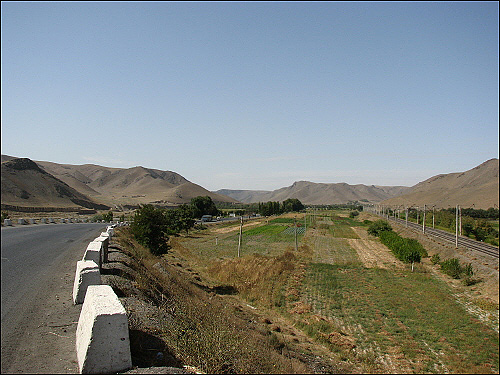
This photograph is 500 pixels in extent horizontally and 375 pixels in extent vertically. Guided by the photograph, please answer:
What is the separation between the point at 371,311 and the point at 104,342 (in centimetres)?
2080

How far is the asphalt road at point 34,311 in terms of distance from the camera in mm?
4180

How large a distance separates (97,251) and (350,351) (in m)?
11.4

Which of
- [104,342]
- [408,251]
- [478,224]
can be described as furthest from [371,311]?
[478,224]

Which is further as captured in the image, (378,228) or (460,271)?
(378,228)

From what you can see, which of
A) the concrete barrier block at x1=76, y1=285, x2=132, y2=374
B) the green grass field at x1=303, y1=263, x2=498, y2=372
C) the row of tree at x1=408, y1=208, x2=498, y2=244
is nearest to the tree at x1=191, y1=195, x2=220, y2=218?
the row of tree at x1=408, y1=208, x2=498, y2=244

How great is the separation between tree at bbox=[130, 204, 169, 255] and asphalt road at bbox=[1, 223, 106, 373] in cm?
1380

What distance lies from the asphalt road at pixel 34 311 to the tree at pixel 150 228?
13.8 m

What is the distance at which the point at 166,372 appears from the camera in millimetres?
4535

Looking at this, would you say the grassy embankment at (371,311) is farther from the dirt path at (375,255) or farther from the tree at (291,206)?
the tree at (291,206)

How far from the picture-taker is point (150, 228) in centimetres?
2464

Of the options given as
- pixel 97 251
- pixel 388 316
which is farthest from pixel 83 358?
pixel 388 316

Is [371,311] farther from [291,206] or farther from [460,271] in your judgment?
[291,206]

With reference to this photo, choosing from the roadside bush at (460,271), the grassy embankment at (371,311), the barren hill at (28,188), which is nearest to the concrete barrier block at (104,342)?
the barren hill at (28,188)

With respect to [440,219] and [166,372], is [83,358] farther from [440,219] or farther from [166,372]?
[440,219]
